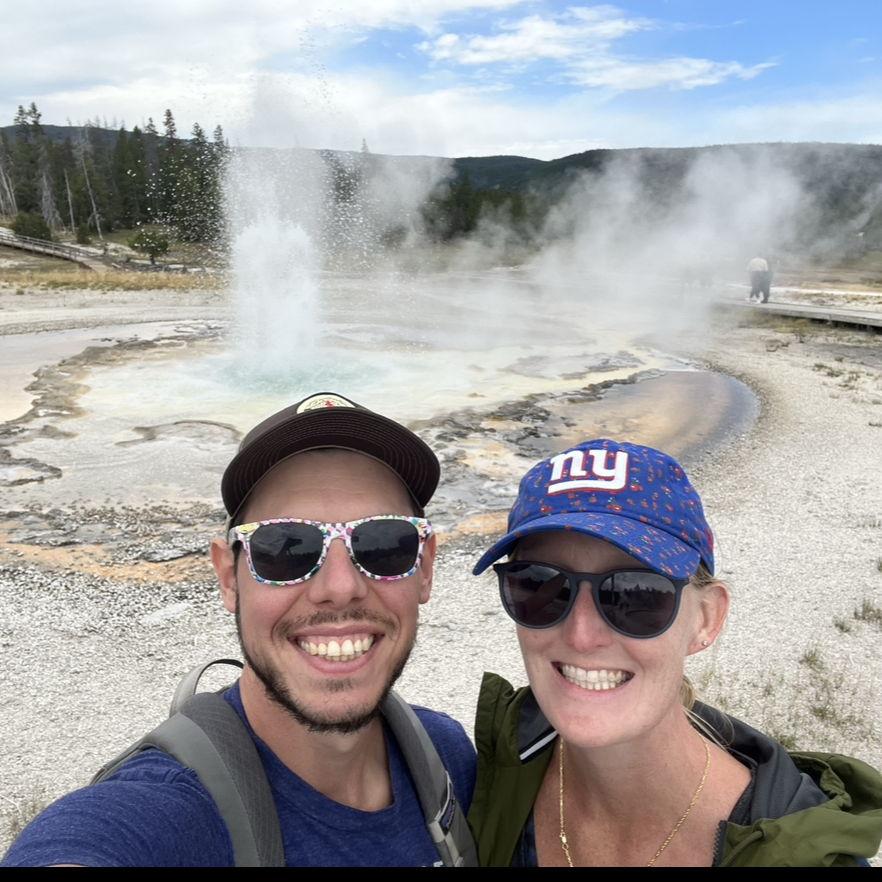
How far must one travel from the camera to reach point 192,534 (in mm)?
7898

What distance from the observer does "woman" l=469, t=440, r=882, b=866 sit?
1719 mm

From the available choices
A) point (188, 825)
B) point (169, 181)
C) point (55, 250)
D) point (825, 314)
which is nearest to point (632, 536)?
point (188, 825)

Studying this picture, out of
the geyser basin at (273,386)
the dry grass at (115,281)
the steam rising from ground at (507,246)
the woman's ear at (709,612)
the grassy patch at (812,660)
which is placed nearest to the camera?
the woman's ear at (709,612)

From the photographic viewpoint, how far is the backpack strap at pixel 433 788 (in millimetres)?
1791

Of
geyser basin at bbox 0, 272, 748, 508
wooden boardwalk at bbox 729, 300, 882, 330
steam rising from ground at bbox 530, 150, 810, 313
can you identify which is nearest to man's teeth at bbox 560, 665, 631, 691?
geyser basin at bbox 0, 272, 748, 508

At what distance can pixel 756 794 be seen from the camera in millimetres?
1685

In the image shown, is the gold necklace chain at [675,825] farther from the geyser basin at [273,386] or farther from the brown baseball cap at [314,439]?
the geyser basin at [273,386]

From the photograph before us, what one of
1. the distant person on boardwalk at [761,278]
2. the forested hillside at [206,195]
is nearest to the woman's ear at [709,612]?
the distant person on boardwalk at [761,278]

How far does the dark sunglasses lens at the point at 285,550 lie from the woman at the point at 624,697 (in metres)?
0.45

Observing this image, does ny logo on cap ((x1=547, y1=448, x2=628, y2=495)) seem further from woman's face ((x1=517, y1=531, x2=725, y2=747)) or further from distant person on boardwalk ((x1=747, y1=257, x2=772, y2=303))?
distant person on boardwalk ((x1=747, y1=257, x2=772, y2=303))

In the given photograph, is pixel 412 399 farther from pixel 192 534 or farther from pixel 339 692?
pixel 339 692

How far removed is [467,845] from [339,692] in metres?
0.50

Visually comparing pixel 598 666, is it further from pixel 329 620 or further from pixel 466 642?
pixel 466 642

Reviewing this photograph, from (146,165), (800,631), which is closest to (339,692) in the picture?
(800,631)
